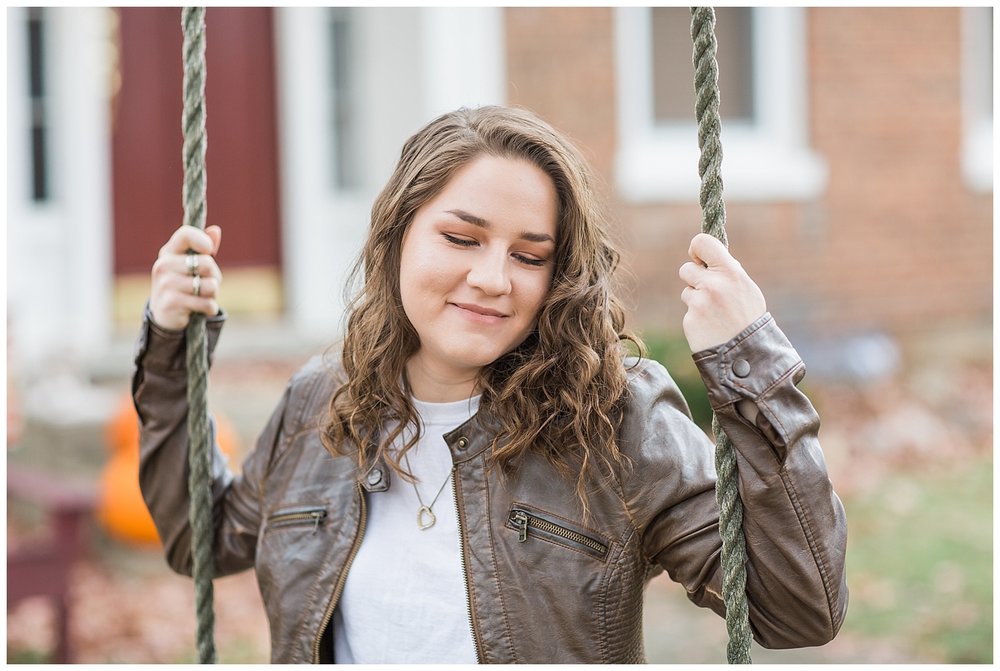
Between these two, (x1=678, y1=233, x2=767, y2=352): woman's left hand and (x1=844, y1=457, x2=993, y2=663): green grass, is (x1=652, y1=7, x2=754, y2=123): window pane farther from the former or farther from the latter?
(x1=678, y1=233, x2=767, y2=352): woman's left hand

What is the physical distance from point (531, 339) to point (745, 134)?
7.03 metres

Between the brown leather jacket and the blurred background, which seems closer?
the brown leather jacket

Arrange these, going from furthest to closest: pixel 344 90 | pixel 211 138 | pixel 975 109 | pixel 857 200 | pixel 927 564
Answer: pixel 975 109 < pixel 857 200 < pixel 344 90 < pixel 211 138 < pixel 927 564

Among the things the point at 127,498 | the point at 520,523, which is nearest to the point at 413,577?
the point at 520,523

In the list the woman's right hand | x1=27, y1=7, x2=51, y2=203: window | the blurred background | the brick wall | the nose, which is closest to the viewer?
the nose

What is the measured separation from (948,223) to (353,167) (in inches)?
187

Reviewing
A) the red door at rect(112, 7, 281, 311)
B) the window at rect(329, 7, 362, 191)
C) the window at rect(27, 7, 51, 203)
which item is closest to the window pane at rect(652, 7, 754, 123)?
the window at rect(329, 7, 362, 191)

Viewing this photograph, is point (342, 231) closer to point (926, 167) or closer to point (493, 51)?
point (493, 51)

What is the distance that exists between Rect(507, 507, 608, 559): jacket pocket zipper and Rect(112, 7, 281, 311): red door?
6.07m

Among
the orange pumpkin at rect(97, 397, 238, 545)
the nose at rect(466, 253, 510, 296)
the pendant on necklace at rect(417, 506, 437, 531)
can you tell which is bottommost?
the orange pumpkin at rect(97, 397, 238, 545)

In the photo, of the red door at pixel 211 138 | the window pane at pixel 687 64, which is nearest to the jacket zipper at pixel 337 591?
the red door at pixel 211 138

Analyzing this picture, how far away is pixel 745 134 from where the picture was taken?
8.45 meters

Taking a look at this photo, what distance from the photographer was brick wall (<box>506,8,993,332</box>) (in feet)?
25.7

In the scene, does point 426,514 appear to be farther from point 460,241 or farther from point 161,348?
point 161,348
